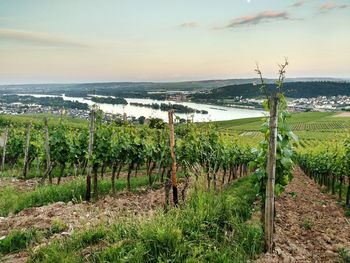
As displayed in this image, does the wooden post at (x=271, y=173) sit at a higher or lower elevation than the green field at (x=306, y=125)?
higher

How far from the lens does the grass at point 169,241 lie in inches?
206

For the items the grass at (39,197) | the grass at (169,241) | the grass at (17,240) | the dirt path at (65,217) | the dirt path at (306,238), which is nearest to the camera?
the grass at (169,241)

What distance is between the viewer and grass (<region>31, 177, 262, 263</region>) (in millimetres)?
5223

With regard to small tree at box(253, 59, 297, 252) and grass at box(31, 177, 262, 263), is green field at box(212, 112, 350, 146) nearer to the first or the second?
small tree at box(253, 59, 297, 252)

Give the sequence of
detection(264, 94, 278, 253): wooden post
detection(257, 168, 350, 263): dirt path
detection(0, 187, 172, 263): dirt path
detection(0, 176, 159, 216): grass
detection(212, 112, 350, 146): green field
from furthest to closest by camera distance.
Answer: detection(212, 112, 350, 146): green field → detection(0, 176, 159, 216): grass → detection(0, 187, 172, 263): dirt path → detection(257, 168, 350, 263): dirt path → detection(264, 94, 278, 253): wooden post

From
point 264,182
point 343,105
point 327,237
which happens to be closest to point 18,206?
point 264,182

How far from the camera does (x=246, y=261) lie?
528 centimetres

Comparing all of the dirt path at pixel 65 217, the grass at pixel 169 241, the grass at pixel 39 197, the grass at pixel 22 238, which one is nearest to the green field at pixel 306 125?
the grass at pixel 39 197

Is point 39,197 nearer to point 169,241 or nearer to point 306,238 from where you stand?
point 169,241

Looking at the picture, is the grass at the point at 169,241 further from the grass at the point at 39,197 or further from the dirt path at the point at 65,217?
the grass at the point at 39,197

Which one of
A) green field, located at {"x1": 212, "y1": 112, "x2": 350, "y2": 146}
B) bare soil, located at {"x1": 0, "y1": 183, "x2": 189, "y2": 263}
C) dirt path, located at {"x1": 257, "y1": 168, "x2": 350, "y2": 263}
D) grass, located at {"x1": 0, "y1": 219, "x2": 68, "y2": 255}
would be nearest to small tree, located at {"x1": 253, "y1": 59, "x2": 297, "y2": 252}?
dirt path, located at {"x1": 257, "y1": 168, "x2": 350, "y2": 263}

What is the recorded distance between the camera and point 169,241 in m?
5.34

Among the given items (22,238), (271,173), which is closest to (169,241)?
(271,173)

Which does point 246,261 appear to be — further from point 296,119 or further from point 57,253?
point 296,119
